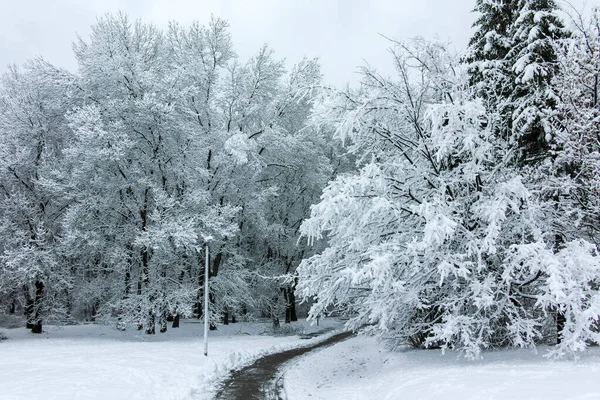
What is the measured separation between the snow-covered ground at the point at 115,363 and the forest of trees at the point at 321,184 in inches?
70.1

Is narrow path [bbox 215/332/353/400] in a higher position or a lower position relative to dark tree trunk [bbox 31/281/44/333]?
lower

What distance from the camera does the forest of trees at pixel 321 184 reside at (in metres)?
9.98

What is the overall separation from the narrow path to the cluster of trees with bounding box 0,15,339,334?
343 centimetres

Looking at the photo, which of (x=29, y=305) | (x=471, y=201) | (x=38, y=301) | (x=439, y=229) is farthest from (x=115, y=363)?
(x=29, y=305)

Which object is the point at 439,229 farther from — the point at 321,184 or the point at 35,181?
the point at 35,181

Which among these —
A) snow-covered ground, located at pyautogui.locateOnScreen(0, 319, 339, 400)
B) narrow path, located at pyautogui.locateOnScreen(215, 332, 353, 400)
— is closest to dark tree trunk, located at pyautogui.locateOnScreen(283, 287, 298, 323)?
snow-covered ground, located at pyautogui.locateOnScreen(0, 319, 339, 400)

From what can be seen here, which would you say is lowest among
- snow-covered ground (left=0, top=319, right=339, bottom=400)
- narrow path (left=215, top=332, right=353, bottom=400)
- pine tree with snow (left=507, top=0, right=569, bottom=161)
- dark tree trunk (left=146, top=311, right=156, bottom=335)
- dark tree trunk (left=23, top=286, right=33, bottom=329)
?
narrow path (left=215, top=332, right=353, bottom=400)

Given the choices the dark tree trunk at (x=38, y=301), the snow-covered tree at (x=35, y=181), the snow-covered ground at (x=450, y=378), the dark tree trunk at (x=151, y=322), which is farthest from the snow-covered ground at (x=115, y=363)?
the snow-covered ground at (x=450, y=378)

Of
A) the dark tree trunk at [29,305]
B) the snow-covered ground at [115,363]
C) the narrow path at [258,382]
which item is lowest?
the narrow path at [258,382]

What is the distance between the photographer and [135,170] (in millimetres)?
20328

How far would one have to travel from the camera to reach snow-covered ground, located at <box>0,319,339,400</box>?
9867mm

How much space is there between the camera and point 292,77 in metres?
26.0

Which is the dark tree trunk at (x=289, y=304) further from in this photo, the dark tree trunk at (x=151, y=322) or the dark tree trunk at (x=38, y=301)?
the dark tree trunk at (x=38, y=301)

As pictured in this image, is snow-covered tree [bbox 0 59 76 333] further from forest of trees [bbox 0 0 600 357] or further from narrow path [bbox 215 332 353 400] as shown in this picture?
narrow path [bbox 215 332 353 400]
